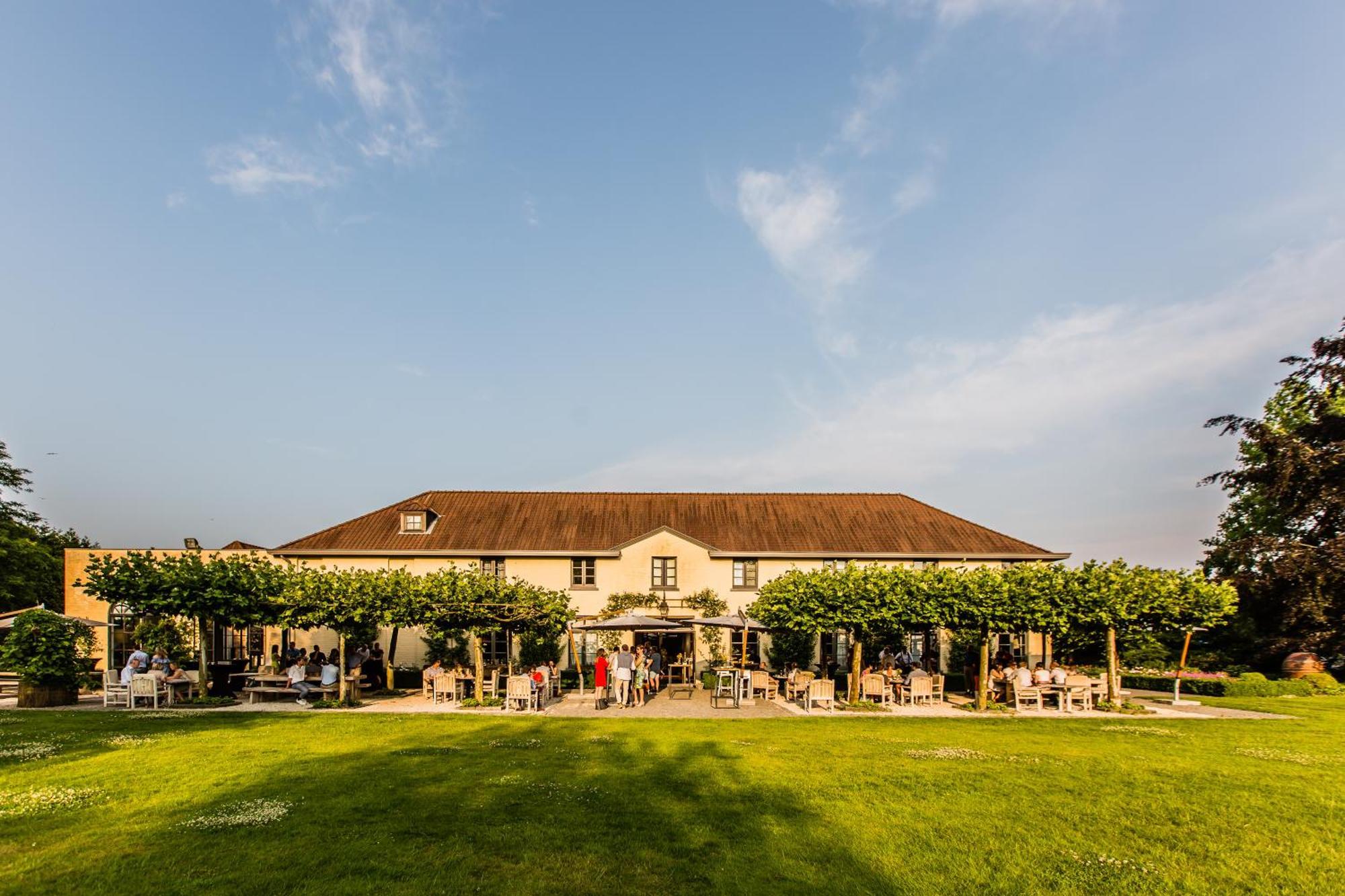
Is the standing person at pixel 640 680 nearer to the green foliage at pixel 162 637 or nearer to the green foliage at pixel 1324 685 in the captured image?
the green foliage at pixel 162 637

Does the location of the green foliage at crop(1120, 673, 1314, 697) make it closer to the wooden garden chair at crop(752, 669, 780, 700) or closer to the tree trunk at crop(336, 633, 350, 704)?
the wooden garden chair at crop(752, 669, 780, 700)

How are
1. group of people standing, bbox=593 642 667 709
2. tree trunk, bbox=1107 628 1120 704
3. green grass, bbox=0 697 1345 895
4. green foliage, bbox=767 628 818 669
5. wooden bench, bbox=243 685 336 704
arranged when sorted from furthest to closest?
green foliage, bbox=767 628 818 669 → tree trunk, bbox=1107 628 1120 704 → group of people standing, bbox=593 642 667 709 → wooden bench, bbox=243 685 336 704 → green grass, bbox=0 697 1345 895

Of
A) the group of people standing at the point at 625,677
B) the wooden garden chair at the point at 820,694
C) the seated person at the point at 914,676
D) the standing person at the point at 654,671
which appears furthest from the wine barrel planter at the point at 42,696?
the seated person at the point at 914,676

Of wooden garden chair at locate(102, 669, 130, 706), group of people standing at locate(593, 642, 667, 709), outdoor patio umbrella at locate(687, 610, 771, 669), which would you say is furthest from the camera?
outdoor patio umbrella at locate(687, 610, 771, 669)

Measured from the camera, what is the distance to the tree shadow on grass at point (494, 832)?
24.0 ft

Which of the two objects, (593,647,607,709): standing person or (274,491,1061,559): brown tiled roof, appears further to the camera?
(274,491,1061,559): brown tiled roof

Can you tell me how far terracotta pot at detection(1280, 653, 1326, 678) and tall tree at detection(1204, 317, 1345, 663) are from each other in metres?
0.72

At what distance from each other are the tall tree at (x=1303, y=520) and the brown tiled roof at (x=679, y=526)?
7230 millimetres

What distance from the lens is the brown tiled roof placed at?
32594mm

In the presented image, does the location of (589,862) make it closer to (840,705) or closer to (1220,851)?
(1220,851)

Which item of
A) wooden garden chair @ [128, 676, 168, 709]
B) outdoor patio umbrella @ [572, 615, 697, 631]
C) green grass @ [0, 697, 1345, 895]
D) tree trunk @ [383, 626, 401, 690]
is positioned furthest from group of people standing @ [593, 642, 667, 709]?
wooden garden chair @ [128, 676, 168, 709]

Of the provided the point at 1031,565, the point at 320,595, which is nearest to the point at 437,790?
the point at 320,595

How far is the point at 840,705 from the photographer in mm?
22078

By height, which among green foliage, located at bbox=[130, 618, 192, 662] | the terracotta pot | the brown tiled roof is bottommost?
the terracotta pot
